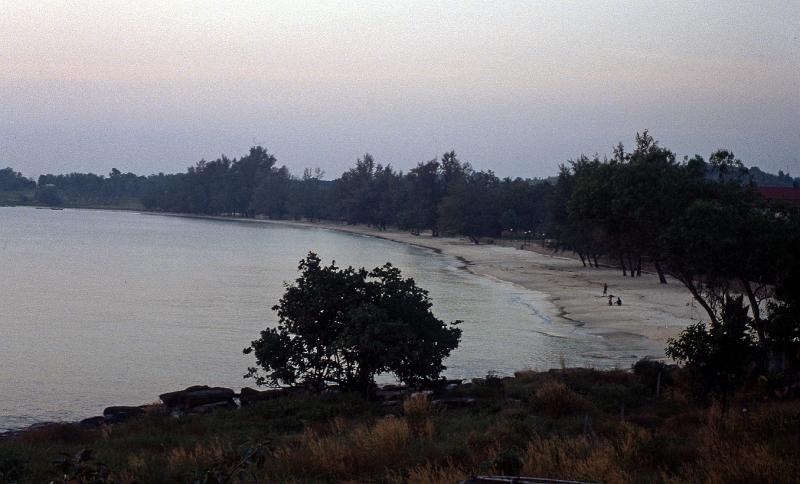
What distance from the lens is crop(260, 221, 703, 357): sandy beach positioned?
127 ft

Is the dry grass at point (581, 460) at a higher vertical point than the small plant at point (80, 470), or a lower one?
lower

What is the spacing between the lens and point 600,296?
52.0m

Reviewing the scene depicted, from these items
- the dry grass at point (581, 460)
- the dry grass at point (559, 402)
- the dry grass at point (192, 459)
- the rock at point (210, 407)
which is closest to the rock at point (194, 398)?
the rock at point (210, 407)

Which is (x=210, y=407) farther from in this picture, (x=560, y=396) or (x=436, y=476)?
(x=436, y=476)

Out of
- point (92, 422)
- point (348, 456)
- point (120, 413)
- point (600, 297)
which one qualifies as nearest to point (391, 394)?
point (120, 413)

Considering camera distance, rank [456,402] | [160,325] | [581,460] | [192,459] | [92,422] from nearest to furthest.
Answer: [581,460] < [192,459] < [456,402] < [92,422] < [160,325]

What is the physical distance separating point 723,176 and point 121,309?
34.6m

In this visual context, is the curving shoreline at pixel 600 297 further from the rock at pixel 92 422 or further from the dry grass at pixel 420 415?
the rock at pixel 92 422

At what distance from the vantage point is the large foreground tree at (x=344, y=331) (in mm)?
21297

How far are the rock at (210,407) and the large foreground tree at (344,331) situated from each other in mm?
1161

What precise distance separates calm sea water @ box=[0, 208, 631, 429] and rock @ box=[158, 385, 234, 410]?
3.05 meters

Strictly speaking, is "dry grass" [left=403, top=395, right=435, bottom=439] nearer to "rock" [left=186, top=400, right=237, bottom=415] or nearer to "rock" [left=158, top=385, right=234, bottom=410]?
"rock" [left=186, top=400, right=237, bottom=415]

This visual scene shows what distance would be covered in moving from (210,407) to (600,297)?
34.3 metres

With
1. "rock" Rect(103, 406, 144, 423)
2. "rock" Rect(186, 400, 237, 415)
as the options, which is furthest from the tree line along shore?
"rock" Rect(103, 406, 144, 423)
